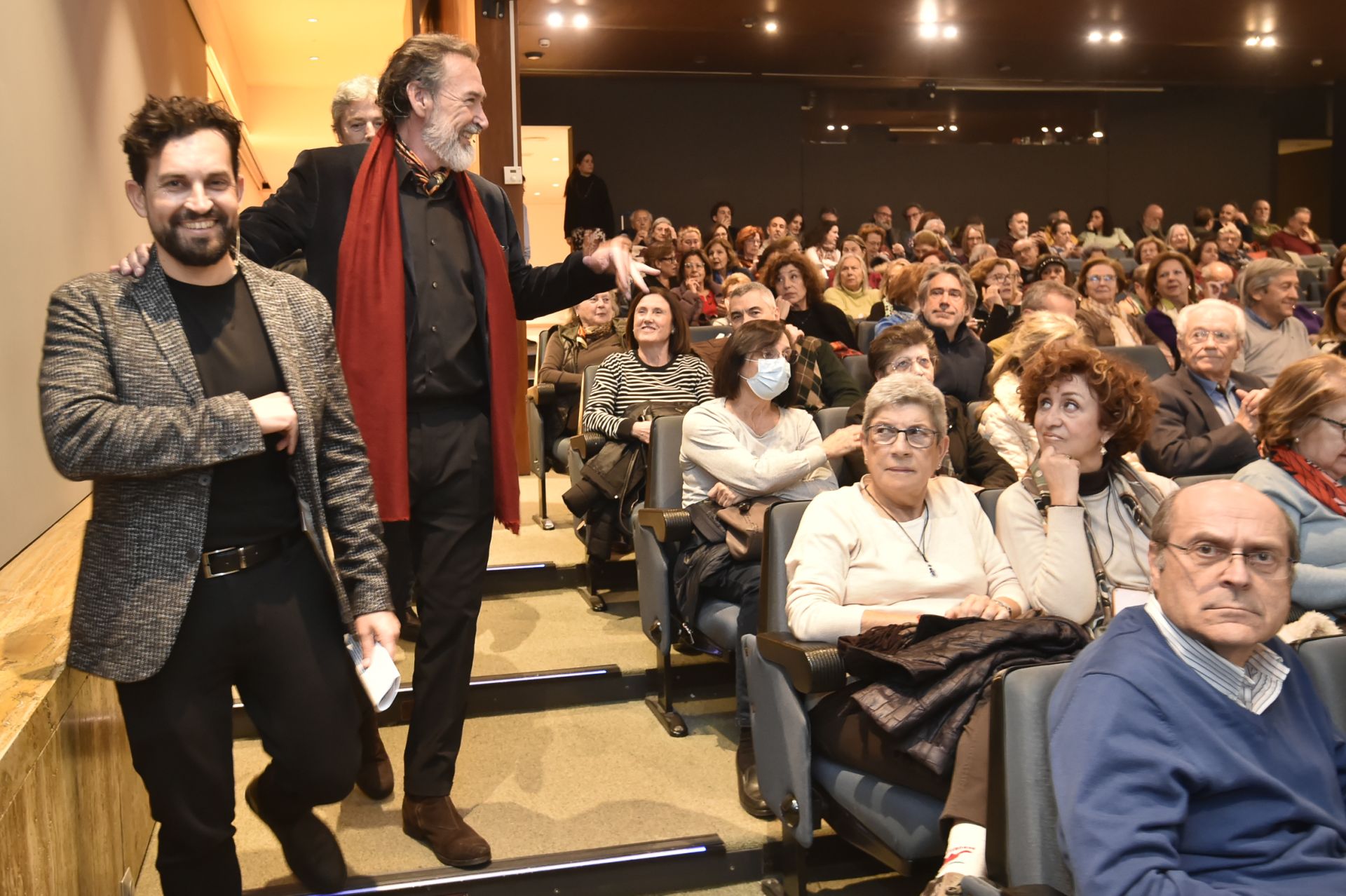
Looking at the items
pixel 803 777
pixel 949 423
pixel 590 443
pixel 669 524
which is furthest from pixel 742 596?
pixel 590 443

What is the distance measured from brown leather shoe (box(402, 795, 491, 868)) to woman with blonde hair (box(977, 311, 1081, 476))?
187cm

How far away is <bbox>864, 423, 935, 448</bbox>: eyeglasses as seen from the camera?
2406 millimetres

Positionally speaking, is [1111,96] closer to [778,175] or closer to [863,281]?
[778,175]

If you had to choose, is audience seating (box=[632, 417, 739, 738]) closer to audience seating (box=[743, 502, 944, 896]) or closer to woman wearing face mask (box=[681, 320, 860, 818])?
woman wearing face mask (box=[681, 320, 860, 818])

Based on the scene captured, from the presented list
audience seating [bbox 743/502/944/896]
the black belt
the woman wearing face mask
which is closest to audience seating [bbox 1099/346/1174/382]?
the woman wearing face mask

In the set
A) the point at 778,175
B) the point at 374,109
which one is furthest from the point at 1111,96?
the point at 374,109

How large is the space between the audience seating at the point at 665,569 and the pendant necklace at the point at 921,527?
0.61 meters

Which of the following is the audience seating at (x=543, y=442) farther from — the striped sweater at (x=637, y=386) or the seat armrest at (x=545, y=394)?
the striped sweater at (x=637, y=386)

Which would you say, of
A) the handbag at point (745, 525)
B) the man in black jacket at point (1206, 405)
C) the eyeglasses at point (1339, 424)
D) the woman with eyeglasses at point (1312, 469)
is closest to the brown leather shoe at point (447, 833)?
the handbag at point (745, 525)

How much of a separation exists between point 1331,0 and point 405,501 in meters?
10.4

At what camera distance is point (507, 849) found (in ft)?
8.19

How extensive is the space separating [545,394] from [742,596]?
242 cm

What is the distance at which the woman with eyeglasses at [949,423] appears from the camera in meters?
3.35

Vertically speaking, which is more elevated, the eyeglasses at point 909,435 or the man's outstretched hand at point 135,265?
the man's outstretched hand at point 135,265
